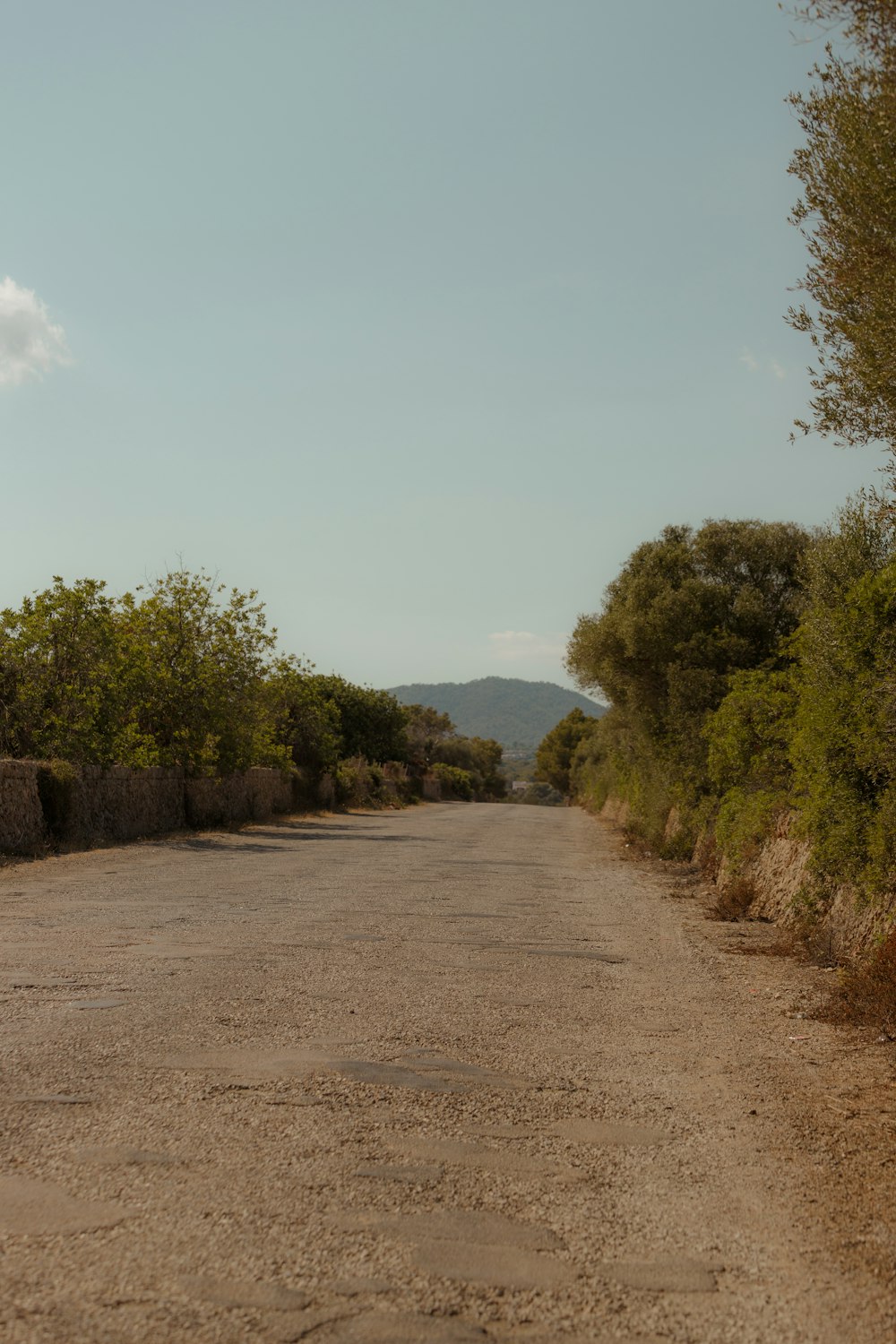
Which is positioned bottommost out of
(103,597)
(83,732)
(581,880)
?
(581,880)

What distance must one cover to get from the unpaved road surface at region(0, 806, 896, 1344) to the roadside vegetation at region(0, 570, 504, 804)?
13524 mm

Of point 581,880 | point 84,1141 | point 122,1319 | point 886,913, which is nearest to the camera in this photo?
point 122,1319

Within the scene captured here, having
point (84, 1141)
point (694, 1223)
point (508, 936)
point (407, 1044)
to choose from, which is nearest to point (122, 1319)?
point (84, 1141)

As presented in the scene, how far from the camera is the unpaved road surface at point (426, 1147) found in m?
3.38

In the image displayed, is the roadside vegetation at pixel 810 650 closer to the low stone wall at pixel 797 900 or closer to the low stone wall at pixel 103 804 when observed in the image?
the low stone wall at pixel 797 900

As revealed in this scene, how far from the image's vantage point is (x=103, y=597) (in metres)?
24.5

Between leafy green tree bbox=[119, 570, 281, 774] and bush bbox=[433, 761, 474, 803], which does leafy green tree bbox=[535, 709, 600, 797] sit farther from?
leafy green tree bbox=[119, 570, 281, 774]

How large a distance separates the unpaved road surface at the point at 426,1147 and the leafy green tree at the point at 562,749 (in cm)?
9726

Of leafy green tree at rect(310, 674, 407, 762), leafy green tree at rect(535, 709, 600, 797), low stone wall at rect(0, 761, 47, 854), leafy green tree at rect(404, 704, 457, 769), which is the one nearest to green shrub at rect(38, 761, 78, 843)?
low stone wall at rect(0, 761, 47, 854)

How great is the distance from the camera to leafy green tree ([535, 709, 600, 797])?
10825 cm

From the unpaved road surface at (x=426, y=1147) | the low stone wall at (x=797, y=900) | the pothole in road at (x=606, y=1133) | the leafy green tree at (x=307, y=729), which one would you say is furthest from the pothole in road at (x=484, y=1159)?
the leafy green tree at (x=307, y=729)

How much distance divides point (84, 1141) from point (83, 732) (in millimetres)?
19504

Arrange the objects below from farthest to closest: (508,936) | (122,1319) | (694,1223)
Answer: (508,936) → (694,1223) → (122,1319)

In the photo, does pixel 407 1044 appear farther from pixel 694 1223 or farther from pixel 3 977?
pixel 3 977
